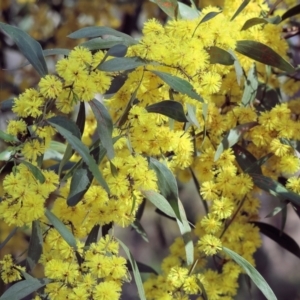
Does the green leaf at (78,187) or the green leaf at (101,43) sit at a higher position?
the green leaf at (101,43)

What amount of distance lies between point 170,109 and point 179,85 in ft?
0.13

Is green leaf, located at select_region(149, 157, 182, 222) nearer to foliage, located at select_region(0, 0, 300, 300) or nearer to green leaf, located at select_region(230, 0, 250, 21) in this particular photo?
foliage, located at select_region(0, 0, 300, 300)

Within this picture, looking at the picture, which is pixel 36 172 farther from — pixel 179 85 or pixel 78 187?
pixel 179 85

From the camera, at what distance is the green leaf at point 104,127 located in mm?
746

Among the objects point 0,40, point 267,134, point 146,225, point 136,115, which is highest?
point 136,115

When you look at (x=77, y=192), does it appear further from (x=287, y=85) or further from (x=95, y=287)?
(x=287, y=85)

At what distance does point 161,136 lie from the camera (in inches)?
32.2

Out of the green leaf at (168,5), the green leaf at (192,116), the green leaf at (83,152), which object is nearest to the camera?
the green leaf at (83,152)

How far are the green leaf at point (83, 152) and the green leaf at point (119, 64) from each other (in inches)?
3.2

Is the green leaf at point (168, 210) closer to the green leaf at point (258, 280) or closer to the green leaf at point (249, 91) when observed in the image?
the green leaf at point (258, 280)

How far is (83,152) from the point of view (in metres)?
0.75

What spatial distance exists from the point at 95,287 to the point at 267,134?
35cm

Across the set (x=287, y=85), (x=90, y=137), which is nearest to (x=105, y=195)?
(x=90, y=137)

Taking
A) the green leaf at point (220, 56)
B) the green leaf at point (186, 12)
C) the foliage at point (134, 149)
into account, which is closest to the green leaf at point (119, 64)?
the foliage at point (134, 149)
